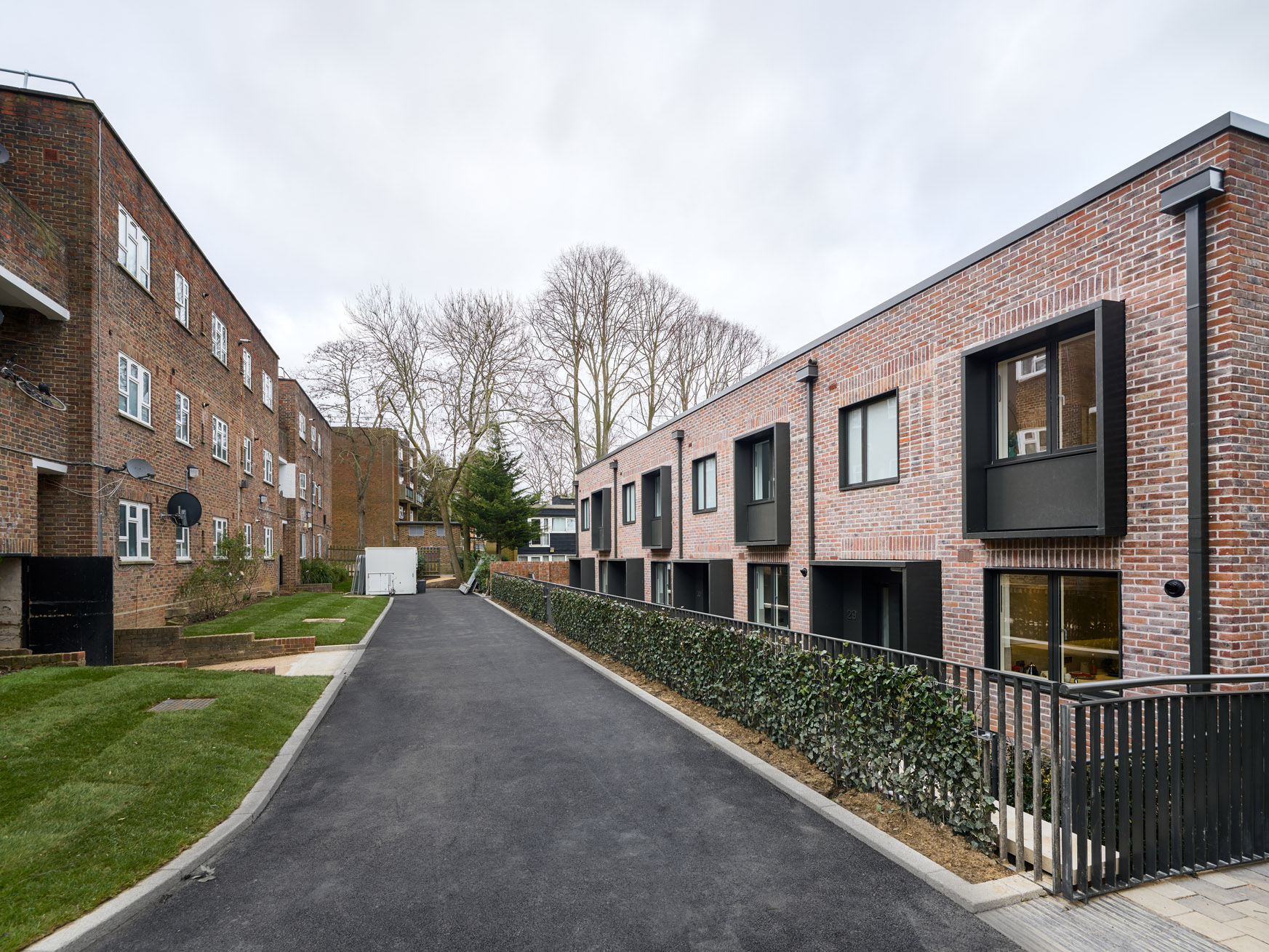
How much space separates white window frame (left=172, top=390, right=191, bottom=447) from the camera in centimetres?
1750

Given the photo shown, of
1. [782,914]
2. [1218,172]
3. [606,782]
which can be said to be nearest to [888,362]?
[1218,172]

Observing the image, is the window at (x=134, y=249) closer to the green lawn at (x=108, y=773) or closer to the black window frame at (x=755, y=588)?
the green lawn at (x=108, y=773)

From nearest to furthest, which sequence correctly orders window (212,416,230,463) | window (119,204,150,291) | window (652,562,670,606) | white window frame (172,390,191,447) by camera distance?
window (119,204,150,291), white window frame (172,390,191,447), window (652,562,670,606), window (212,416,230,463)

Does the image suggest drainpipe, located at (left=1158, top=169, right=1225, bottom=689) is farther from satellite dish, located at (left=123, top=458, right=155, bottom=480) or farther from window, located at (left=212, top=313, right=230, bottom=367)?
window, located at (left=212, top=313, right=230, bottom=367)

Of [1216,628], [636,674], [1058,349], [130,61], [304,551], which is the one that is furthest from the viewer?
[304,551]

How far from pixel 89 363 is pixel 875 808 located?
1479cm

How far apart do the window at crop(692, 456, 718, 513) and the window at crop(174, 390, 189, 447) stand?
43.0 ft

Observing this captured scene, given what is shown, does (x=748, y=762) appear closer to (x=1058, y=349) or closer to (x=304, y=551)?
(x=1058, y=349)

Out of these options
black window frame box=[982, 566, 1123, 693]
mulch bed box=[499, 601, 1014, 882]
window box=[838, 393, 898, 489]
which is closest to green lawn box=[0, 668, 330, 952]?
mulch bed box=[499, 601, 1014, 882]

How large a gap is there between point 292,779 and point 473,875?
3200 mm

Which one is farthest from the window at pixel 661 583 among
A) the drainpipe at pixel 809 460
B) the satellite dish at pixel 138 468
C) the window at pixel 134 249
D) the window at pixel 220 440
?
the window at pixel 134 249

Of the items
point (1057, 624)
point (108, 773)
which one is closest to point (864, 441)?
point (1057, 624)

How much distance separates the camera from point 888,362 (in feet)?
34.0

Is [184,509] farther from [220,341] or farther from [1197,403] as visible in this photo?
[1197,403]
